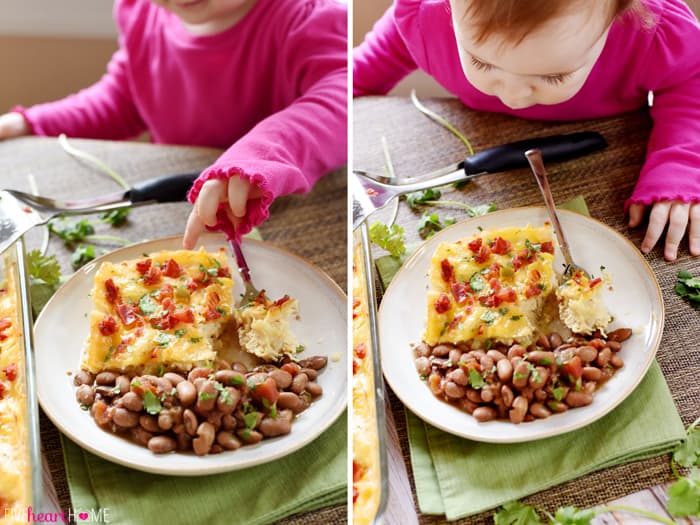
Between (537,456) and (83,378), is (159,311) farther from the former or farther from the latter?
(537,456)

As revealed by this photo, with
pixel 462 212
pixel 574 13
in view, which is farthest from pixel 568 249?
pixel 574 13

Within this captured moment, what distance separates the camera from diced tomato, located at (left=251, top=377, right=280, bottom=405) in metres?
0.64

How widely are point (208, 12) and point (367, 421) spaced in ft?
2.03

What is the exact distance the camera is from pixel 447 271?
721 mm

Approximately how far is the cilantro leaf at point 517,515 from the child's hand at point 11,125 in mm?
871

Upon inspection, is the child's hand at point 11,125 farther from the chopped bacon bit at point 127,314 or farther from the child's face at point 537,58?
the child's face at point 537,58

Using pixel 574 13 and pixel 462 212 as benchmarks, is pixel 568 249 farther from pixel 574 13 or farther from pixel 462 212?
pixel 574 13

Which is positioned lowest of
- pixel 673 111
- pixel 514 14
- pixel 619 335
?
pixel 619 335

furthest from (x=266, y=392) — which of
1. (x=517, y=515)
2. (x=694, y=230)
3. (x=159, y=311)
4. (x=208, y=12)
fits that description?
(x=208, y=12)

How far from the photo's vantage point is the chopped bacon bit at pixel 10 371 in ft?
2.11

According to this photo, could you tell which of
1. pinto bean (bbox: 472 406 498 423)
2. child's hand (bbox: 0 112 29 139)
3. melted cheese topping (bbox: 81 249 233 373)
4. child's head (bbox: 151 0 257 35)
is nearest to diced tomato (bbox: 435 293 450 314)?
pinto bean (bbox: 472 406 498 423)

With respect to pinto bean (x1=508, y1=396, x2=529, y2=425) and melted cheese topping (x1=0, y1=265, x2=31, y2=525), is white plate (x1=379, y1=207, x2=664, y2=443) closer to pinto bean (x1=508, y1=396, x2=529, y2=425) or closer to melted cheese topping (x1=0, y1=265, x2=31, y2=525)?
pinto bean (x1=508, y1=396, x2=529, y2=425)

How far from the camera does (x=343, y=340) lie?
70 centimetres

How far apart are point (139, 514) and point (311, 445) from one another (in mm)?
160
